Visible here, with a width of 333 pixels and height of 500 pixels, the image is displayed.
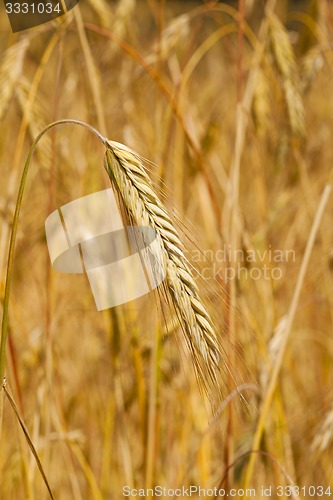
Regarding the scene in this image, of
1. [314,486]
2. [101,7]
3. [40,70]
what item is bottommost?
[314,486]

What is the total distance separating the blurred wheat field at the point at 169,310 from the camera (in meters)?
0.69

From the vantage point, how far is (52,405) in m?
0.72

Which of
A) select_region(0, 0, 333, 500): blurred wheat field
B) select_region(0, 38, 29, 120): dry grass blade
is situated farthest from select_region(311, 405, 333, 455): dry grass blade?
select_region(0, 38, 29, 120): dry grass blade

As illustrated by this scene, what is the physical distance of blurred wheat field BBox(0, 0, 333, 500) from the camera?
27.0 inches

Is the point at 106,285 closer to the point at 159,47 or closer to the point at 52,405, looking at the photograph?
the point at 52,405

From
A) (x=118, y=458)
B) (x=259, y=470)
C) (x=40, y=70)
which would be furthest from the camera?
(x=118, y=458)

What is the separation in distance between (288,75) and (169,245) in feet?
1.80

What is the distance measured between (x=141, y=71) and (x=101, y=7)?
152 mm

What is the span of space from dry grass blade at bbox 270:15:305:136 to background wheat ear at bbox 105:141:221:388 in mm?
489

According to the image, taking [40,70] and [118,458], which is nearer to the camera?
[40,70]

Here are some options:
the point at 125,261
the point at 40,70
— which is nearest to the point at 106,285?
the point at 125,261
